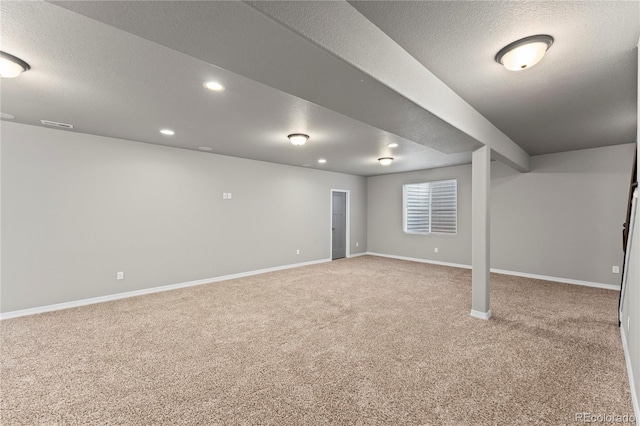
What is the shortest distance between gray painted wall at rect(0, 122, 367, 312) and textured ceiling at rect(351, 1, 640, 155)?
169 inches

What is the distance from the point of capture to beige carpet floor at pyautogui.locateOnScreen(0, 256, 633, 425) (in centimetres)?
181

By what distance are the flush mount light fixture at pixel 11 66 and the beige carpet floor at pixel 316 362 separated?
2.40 m

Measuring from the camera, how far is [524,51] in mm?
1809

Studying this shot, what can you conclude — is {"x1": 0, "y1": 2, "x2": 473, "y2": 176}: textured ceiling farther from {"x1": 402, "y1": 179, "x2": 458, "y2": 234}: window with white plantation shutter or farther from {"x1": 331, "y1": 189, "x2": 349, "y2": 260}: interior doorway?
{"x1": 331, "y1": 189, "x2": 349, "y2": 260}: interior doorway

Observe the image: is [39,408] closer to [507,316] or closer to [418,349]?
[418,349]

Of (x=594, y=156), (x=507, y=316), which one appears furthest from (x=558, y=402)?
(x=594, y=156)

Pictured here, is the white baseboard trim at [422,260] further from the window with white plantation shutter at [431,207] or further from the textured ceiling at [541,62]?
the textured ceiling at [541,62]

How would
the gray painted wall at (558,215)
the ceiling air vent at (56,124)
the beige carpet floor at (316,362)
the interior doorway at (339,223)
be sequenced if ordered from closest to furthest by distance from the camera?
1. the beige carpet floor at (316,362)
2. the ceiling air vent at (56,124)
3. the gray painted wall at (558,215)
4. the interior doorway at (339,223)

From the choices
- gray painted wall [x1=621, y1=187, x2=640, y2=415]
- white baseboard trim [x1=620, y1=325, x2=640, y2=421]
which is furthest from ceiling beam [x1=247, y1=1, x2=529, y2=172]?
white baseboard trim [x1=620, y1=325, x2=640, y2=421]


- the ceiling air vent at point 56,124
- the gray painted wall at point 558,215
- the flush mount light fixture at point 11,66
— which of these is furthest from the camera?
the gray painted wall at point 558,215

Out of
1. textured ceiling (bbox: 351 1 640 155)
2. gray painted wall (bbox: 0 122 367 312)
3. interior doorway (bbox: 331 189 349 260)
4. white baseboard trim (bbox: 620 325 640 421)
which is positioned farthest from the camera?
interior doorway (bbox: 331 189 349 260)

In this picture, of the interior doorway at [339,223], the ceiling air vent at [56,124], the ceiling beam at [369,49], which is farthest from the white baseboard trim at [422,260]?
the ceiling air vent at [56,124]

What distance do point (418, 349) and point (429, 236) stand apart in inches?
189

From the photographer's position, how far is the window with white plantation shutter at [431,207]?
6.61m
